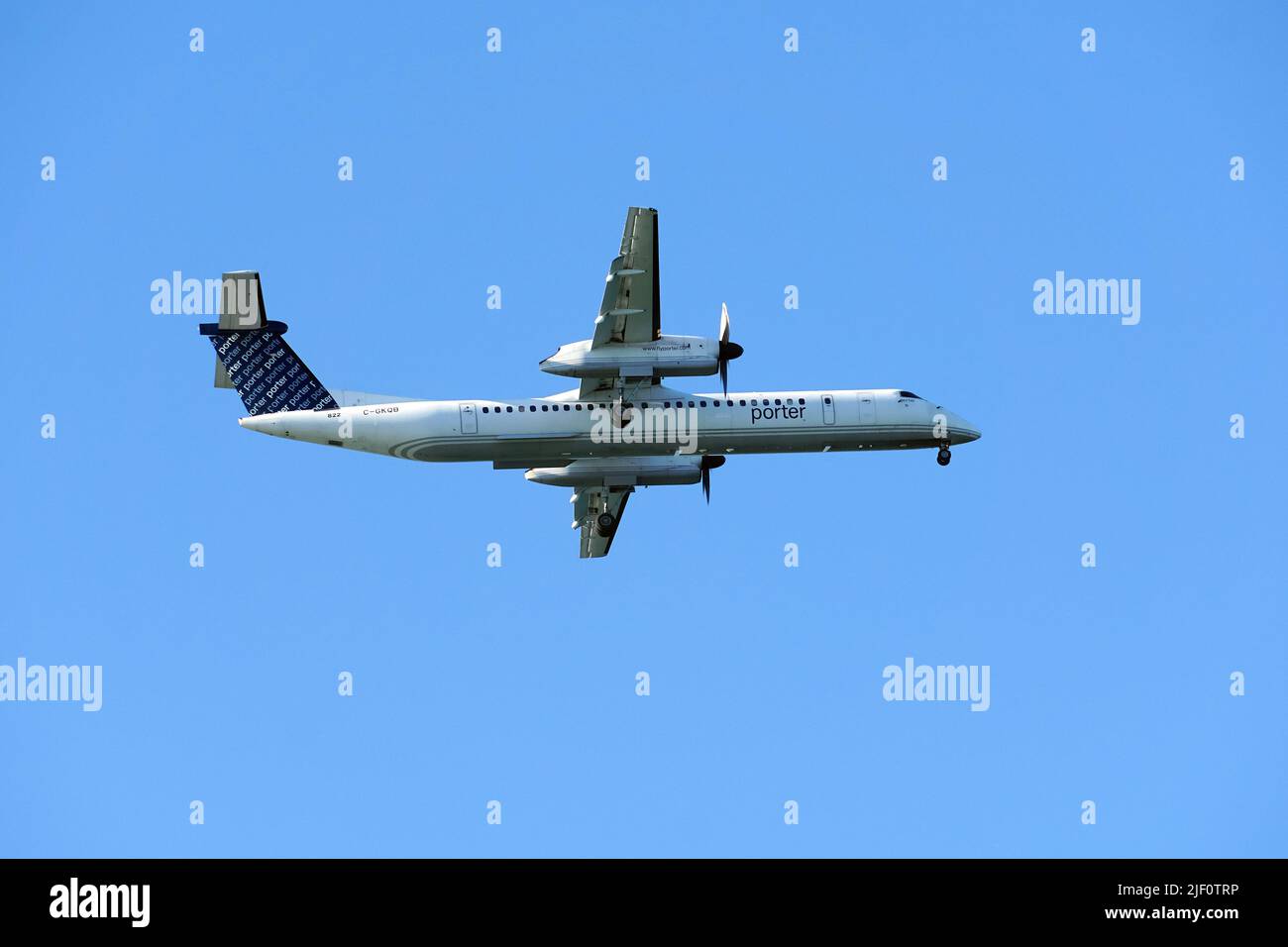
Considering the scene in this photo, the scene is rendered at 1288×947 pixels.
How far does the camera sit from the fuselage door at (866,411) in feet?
155

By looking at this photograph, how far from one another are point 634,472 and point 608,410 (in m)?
3.02

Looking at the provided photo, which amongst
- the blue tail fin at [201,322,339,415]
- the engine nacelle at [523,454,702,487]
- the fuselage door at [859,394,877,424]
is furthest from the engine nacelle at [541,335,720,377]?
the blue tail fin at [201,322,339,415]

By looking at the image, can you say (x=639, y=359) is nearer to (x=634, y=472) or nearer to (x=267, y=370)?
(x=634, y=472)

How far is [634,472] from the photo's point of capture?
157 feet

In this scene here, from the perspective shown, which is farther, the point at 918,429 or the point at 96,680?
the point at 918,429

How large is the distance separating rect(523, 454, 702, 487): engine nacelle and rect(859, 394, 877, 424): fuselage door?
172 inches

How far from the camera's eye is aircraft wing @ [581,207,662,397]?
138 feet

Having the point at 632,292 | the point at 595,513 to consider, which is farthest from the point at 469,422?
the point at 595,513

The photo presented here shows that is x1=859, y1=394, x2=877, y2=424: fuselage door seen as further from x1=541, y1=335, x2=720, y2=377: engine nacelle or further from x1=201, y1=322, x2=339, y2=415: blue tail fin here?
x1=201, y1=322, x2=339, y2=415: blue tail fin

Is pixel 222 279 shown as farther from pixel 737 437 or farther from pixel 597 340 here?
pixel 737 437

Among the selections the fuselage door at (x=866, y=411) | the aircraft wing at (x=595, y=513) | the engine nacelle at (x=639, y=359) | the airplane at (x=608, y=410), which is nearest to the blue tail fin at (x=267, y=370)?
the airplane at (x=608, y=410)
